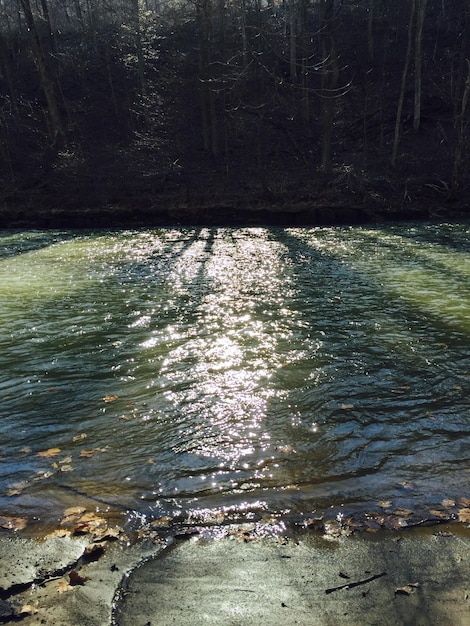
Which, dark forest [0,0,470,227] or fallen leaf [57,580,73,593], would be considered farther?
dark forest [0,0,470,227]

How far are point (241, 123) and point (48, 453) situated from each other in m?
32.6

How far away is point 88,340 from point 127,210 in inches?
644

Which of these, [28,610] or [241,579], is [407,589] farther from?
[28,610]

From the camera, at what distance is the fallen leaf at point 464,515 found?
353cm

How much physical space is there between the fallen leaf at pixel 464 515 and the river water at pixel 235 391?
0.20 m

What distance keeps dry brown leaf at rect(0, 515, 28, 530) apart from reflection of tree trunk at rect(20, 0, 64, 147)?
1156 inches

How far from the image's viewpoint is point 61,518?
12.2 feet

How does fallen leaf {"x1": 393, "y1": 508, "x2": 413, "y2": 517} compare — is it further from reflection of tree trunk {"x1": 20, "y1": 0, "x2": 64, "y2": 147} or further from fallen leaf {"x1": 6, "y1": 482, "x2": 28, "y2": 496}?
reflection of tree trunk {"x1": 20, "y1": 0, "x2": 64, "y2": 147}

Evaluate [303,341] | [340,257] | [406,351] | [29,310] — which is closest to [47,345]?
[29,310]

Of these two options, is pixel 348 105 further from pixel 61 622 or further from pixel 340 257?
pixel 61 622

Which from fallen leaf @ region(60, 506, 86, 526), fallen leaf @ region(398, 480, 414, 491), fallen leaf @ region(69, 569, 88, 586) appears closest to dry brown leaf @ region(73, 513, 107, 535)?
fallen leaf @ region(60, 506, 86, 526)

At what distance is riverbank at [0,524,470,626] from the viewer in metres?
2.68

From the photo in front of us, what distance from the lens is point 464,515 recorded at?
3.59m

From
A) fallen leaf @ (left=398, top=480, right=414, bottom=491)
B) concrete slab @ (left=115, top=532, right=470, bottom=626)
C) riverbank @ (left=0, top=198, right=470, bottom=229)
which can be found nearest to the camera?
concrete slab @ (left=115, top=532, right=470, bottom=626)
